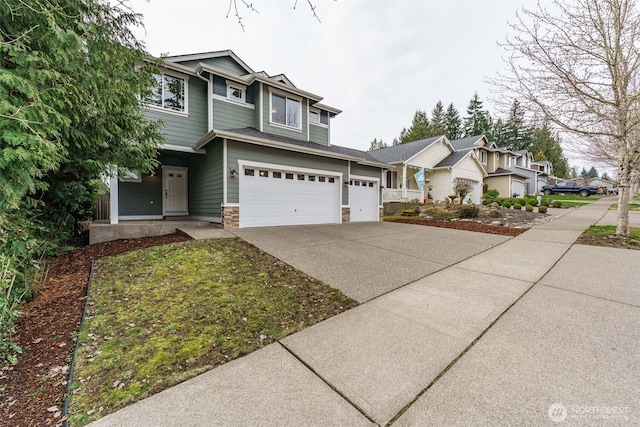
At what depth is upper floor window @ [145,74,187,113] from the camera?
8.93 m

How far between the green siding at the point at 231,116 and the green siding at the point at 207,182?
134 centimetres

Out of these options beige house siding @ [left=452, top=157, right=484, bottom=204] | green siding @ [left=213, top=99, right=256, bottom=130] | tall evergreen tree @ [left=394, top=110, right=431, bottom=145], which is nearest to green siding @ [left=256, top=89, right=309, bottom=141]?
green siding @ [left=213, top=99, right=256, bottom=130]

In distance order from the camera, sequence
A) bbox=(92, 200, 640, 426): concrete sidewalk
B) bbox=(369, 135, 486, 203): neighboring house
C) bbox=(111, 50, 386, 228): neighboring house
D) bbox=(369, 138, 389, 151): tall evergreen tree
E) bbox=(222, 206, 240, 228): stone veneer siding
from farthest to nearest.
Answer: bbox=(369, 138, 389, 151): tall evergreen tree → bbox=(369, 135, 486, 203): neighboring house → bbox=(111, 50, 386, 228): neighboring house → bbox=(222, 206, 240, 228): stone veneer siding → bbox=(92, 200, 640, 426): concrete sidewalk

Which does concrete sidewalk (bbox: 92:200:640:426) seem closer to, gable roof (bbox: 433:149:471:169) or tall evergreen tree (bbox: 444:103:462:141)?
gable roof (bbox: 433:149:471:169)

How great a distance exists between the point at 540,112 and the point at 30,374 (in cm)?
1108

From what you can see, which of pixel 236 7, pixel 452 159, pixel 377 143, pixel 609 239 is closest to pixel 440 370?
pixel 236 7

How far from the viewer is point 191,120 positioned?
9.57 meters

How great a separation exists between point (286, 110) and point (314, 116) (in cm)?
175

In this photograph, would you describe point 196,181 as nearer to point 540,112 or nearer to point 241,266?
point 241,266

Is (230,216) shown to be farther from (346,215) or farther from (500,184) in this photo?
(500,184)

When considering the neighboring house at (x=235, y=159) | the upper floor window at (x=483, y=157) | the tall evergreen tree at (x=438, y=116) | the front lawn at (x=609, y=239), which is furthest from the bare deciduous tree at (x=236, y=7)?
the tall evergreen tree at (x=438, y=116)

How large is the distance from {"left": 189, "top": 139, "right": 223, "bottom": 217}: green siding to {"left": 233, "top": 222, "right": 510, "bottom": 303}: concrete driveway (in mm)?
1903

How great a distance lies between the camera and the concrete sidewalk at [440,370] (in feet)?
5.63

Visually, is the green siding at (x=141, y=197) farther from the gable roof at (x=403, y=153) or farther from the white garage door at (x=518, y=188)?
the white garage door at (x=518, y=188)
